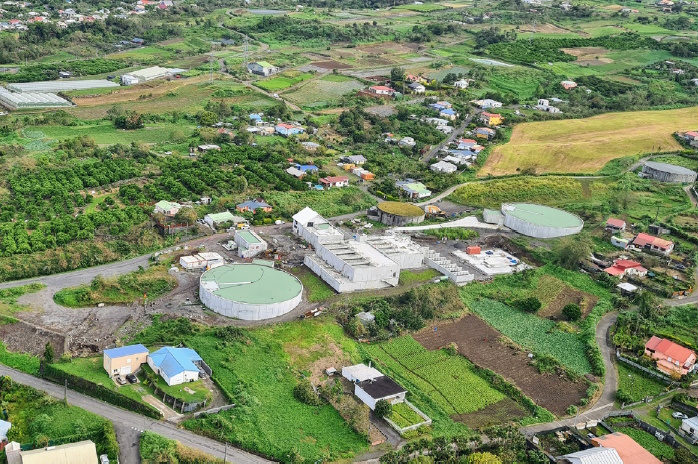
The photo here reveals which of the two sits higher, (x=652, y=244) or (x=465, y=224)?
(x=652, y=244)

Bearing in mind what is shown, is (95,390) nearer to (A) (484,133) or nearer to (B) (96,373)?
(B) (96,373)

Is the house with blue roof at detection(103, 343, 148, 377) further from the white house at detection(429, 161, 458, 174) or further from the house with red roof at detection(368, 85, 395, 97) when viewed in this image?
the house with red roof at detection(368, 85, 395, 97)

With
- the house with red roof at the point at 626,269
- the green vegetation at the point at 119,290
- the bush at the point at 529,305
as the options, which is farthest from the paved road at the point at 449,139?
the green vegetation at the point at 119,290

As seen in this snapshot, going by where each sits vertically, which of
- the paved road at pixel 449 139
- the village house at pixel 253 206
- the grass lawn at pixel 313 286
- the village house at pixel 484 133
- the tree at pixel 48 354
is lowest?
the paved road at pixel 449 139

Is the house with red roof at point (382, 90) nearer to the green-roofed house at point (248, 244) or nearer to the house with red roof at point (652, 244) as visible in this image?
the house with red roof at point (652, 244)

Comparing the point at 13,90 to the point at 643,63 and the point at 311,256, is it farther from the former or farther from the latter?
the point at 643,63

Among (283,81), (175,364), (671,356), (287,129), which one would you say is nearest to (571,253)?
(671,356)

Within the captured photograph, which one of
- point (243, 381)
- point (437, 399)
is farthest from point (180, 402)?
point (437, 399)
